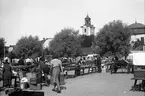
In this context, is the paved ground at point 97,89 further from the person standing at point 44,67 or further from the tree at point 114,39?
the tree at point 114,39

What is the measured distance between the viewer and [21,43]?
239ft

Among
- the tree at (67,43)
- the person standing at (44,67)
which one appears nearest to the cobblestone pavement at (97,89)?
the person standing at (44,67)

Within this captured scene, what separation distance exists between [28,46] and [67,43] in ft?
52.2

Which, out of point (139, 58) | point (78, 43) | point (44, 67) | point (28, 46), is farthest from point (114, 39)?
point (28, 46)

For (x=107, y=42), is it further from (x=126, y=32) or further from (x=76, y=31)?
(x=76, y=31)

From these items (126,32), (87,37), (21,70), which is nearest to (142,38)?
(87,37)

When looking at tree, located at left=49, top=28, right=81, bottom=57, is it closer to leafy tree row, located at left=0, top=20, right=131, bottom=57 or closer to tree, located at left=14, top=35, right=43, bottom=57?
leafy tree row, located at left=0, top=20, right=131, bottom=57

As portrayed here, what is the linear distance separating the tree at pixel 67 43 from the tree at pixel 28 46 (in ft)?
30.6

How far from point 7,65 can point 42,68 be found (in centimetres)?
215

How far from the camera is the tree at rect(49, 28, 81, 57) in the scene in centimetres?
6234

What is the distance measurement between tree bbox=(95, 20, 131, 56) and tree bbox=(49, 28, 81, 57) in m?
25.3

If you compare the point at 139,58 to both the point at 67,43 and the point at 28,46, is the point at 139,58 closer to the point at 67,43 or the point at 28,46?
the point at 67,43

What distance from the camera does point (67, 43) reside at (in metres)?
62.4

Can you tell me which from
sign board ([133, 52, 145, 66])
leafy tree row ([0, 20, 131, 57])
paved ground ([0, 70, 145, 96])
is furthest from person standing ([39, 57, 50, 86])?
sign board ([133, 52, 145, 66])
